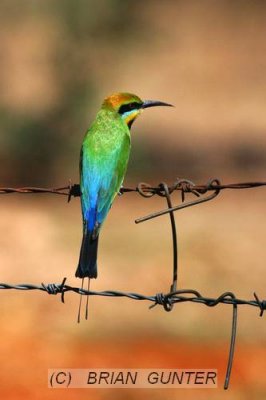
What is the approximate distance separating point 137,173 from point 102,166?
376 inches

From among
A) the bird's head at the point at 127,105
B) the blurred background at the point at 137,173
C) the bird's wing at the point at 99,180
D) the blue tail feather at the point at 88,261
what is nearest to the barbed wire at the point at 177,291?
the blue tail feather at the point at 88,261

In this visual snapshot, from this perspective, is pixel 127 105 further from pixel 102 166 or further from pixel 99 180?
pixel 99 180

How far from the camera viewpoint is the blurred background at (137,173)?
863 centimetres

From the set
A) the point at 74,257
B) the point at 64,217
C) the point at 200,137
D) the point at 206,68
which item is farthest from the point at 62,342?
the point at 206,68

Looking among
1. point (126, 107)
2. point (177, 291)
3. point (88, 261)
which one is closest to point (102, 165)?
point (126, 107)

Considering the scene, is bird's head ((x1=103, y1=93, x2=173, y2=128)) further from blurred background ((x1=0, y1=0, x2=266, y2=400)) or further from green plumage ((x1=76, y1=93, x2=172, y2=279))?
blurred background ((x1=0, y1=0, x2=266, y2=400))

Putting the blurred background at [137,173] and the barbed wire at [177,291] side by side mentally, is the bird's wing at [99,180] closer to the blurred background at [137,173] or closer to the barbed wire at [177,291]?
the barbed wire at [177,291]

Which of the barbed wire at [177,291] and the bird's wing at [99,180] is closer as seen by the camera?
the barbed wire at [177,291]

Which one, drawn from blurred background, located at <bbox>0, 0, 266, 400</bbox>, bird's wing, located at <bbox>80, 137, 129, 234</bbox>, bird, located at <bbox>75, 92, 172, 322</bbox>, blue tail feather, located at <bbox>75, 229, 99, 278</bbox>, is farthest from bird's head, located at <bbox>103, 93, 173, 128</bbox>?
blurred background, located at <bbox>0, 0, 266, 400</bbox>

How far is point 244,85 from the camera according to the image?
2039cm

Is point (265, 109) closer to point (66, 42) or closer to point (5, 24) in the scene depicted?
point (66, 42)

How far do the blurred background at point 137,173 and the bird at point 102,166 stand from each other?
267 centimetres

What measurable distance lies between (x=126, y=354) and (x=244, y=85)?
12.5m

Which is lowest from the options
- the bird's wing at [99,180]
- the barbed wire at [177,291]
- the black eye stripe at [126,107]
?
the barbed wire at [177,291]
